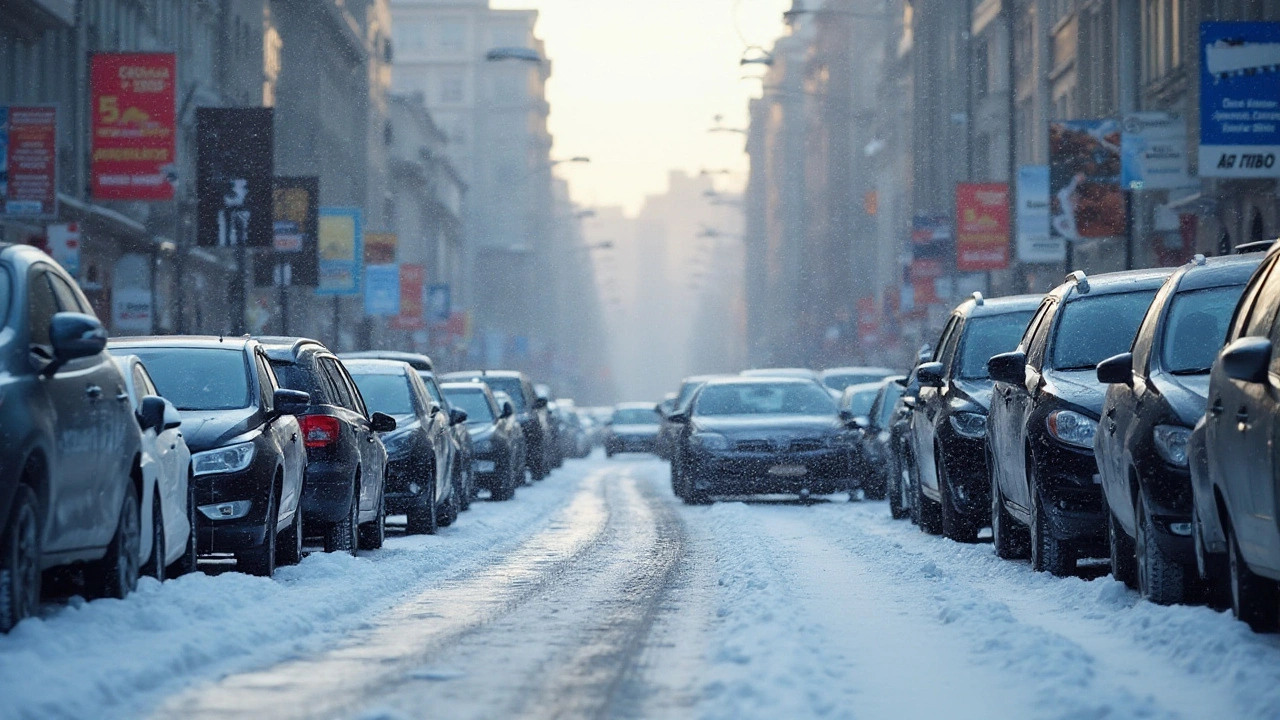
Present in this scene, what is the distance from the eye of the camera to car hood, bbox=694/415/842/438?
24.8 meters

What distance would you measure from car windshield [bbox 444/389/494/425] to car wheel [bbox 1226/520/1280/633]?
20.6 metres

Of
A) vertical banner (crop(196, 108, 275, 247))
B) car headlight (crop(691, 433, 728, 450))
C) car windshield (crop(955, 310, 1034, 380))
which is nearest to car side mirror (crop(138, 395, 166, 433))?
car windshield (crop(955, 310, 1034, 380))

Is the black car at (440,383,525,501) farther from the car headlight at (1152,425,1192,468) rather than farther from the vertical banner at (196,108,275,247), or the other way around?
the car headlight at (1152,425,1192,468)

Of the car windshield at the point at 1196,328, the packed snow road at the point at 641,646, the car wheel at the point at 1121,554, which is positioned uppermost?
the car windshield at the point at 1196,328

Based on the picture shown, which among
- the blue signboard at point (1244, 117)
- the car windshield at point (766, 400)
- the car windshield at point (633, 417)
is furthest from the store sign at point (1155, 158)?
the car windshield at point (633, 417)

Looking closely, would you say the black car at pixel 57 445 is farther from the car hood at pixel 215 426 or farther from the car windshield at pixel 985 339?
the car windshield at pixel 985 339

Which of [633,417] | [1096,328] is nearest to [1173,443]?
[1096,328]

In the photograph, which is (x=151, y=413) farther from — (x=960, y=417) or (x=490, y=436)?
(x=490, y=436)

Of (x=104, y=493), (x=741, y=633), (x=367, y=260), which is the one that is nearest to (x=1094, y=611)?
(x=741, y=633)

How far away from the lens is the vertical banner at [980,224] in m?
45.2

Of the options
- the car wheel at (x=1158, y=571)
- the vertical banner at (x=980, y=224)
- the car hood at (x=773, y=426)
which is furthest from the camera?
the vertical banner at (x=980, y=224)

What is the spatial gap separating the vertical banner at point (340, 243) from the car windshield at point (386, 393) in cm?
2264

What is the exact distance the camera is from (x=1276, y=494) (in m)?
8.23

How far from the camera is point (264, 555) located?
13.1 metres
